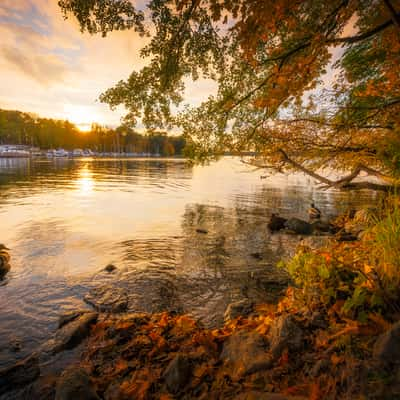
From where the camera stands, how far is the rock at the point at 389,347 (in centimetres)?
271

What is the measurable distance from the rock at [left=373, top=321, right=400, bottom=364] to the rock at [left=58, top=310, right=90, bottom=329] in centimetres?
633

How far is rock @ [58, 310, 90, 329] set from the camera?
20.0 ft

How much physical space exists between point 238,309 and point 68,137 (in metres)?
180

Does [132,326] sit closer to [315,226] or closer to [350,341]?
[350,341]

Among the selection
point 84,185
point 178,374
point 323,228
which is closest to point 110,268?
point 178,374

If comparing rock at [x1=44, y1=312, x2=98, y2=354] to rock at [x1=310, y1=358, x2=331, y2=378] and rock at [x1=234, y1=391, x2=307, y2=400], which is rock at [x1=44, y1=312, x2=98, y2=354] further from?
rock at [x1=310, y1=358, x2=331, y2=378]

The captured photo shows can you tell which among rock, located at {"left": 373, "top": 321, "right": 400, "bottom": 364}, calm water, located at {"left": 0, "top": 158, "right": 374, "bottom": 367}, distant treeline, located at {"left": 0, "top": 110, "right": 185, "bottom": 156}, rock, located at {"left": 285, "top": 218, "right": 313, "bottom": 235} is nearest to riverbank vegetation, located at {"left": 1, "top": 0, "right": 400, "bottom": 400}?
rock, located at {"left": 373, "top": 321, "right": 400, "bottom": 364}

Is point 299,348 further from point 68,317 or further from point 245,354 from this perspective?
point 68,317

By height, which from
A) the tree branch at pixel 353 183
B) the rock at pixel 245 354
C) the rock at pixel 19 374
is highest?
the tree branch at pixel 353 183

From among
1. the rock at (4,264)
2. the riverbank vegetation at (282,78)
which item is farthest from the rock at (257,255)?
the rock at (4,264)

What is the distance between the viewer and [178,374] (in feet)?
12.0

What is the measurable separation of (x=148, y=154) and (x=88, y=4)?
189m

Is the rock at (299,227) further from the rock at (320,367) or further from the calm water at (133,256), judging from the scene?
the rock at (320,367)

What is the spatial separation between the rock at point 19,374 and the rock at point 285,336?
14.6 feet
